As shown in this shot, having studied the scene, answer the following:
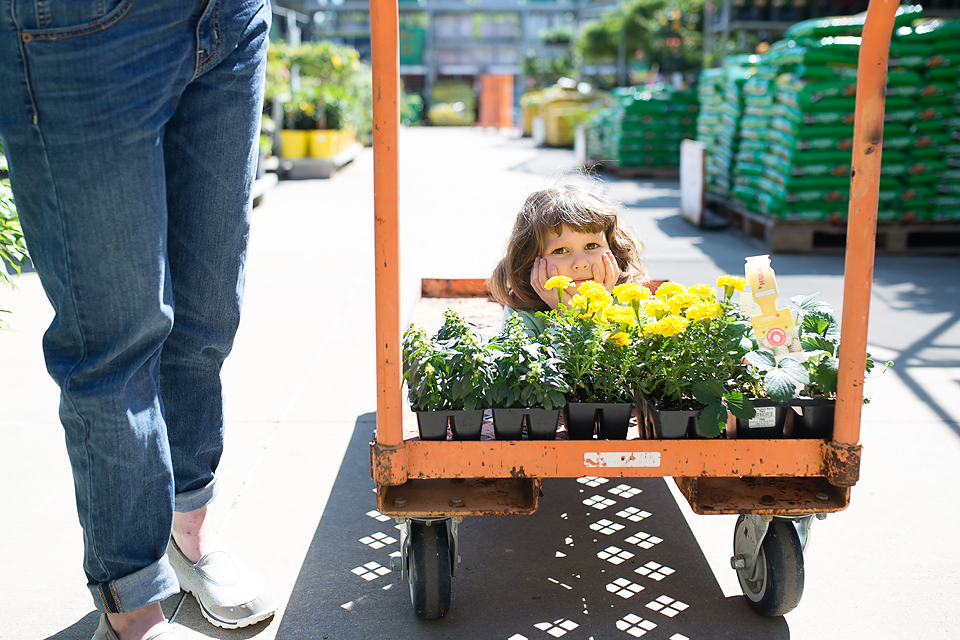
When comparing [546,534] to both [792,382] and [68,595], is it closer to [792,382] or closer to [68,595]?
[792,382]

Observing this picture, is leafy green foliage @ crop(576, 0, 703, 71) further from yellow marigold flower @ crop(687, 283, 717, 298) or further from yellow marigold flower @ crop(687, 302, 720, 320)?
yellow marigold flower @ crop(687, 302, 720, 320)

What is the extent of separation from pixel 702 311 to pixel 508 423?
50 centimetres

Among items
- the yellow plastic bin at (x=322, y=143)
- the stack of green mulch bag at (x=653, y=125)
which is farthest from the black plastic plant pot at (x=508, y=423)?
the yellow plastic bin at (x=322, y=143)

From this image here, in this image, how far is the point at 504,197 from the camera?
373 inches

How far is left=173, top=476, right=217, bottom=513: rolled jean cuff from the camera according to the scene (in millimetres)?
1834

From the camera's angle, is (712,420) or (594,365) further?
(594,365)

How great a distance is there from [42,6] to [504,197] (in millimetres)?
8344

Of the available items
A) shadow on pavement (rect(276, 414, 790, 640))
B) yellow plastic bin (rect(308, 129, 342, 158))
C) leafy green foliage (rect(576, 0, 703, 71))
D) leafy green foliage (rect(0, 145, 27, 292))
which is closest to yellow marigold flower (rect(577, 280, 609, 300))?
shadow on pavement (rect(276, 414, 790, 640))

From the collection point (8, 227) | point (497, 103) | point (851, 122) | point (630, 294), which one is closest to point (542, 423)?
point (630, 294)

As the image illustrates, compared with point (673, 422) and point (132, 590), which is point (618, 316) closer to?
point (673, 422)

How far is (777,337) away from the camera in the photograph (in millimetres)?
1794

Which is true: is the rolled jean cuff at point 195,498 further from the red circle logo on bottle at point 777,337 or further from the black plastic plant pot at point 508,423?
the red circle logo on bottle at point 777,337

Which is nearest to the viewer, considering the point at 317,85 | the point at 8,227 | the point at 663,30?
the point at 8,227

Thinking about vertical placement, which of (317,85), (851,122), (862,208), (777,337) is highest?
(317,85)
